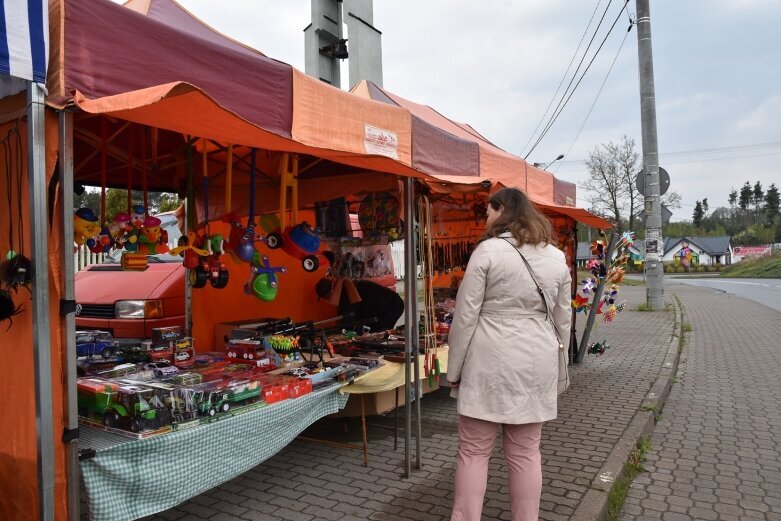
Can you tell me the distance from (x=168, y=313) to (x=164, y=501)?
2862 mm

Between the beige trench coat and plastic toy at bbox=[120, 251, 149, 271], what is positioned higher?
plastic toy at bbox=[120, 251, 149, 271]

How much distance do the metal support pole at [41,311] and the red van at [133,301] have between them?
9.44 ft

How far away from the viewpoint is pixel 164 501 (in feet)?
8.63

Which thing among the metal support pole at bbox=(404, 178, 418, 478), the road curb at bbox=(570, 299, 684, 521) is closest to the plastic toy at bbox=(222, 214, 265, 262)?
the metal support pole at bbox=(404, 178, 418, 478)

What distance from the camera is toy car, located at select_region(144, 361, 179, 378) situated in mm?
3493

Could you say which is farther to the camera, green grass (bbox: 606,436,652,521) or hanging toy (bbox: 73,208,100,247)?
green grass (bbox: 606,436,652,521)

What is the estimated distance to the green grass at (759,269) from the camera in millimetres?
41091

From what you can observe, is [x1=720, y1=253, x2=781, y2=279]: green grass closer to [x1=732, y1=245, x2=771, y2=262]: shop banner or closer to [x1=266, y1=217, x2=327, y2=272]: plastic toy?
[x1=732, y1=245, x2=771, y2=262]: shop banner

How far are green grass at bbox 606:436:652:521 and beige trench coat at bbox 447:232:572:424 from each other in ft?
4.14

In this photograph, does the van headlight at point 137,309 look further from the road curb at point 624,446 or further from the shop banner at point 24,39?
the road curb at point 624,446

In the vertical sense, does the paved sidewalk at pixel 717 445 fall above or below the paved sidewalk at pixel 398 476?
below

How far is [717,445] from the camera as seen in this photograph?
472cm

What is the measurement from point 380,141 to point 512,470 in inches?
88.2

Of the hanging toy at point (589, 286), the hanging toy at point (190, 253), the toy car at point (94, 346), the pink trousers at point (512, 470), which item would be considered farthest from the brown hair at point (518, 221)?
the hanging toy at point (589, 286)
